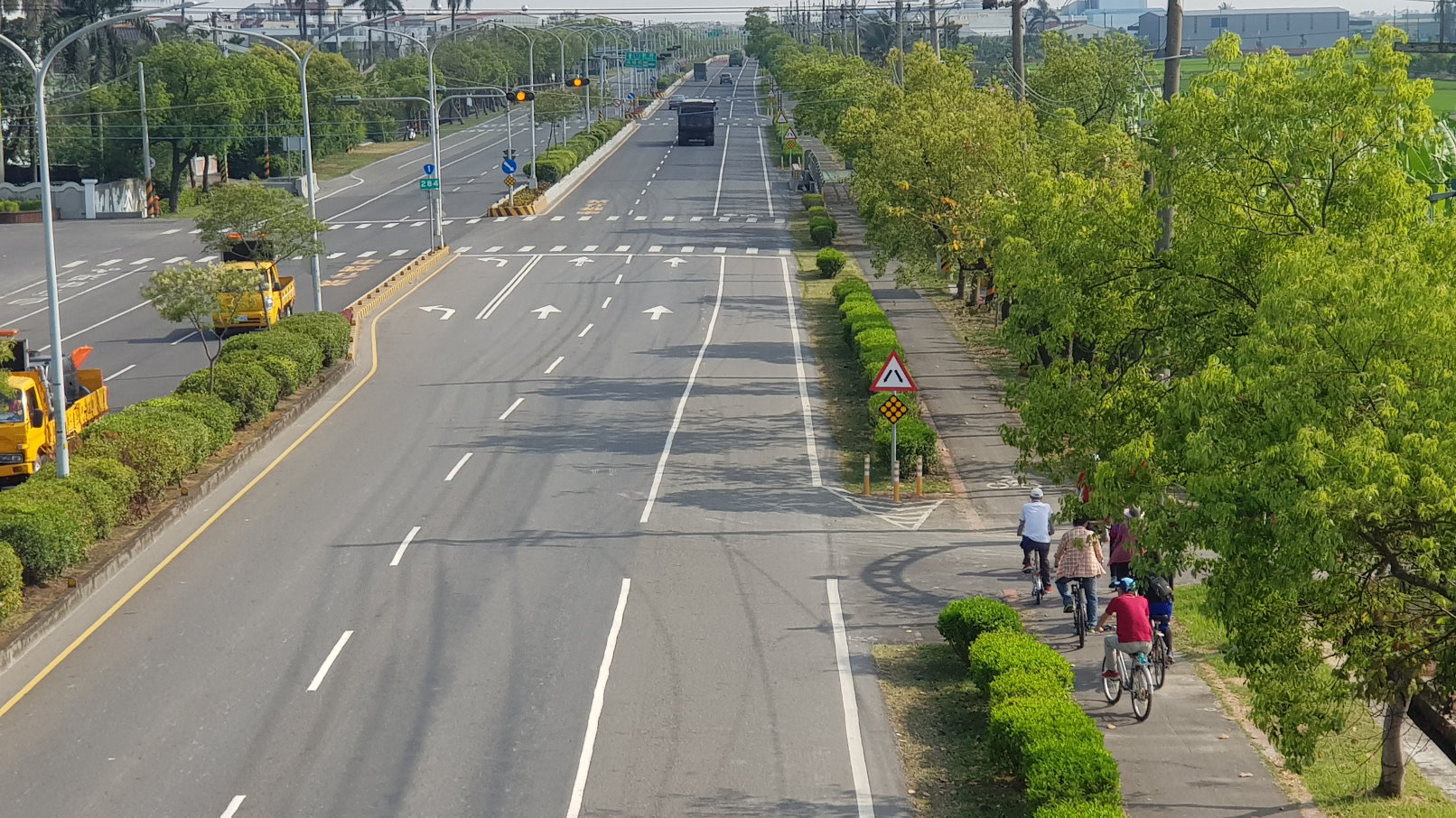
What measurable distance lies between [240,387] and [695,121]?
80.2 metres

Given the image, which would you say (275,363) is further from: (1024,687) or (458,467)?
(1024,687)

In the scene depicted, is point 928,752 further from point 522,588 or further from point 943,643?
point 522,588

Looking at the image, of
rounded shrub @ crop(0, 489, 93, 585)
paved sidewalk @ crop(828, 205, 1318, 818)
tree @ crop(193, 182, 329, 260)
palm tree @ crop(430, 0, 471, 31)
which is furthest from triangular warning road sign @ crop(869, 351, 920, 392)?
palm tree @ crop(430, 0, 471, 31)

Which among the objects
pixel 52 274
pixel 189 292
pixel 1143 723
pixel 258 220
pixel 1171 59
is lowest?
pixel 1143 723

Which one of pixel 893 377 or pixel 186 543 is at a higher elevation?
pixel 893 377

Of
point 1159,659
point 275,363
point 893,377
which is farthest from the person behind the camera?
point 275,363

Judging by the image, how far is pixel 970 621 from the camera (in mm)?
16891

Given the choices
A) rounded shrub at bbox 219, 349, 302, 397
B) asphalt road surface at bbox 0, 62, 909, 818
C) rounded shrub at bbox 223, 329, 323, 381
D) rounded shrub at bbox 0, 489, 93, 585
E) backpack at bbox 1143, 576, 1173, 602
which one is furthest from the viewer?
rounded shrub at bbox 223, 329, 323, 381

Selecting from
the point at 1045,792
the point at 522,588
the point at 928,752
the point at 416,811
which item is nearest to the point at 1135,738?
the point at 928,752

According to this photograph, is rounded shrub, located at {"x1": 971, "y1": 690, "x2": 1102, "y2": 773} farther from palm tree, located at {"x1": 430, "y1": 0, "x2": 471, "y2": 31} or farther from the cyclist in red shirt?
palm tree, located at {"x1": 430, "y1": 0, "x2": 471, "y2": 31}

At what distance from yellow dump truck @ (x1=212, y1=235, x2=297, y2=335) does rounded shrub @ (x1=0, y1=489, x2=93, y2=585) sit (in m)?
17.0

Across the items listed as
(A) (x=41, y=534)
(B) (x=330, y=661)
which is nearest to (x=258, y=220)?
(A) (x=41, y=534)

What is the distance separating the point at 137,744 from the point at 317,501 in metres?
9.78

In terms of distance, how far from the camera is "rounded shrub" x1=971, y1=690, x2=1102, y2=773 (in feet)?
43.3
